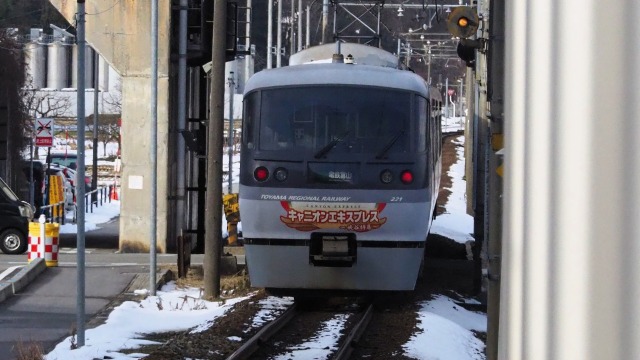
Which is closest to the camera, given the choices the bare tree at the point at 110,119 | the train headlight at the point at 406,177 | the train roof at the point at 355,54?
the train headlight at the point at 406,177

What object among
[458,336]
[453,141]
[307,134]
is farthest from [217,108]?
[453,141]

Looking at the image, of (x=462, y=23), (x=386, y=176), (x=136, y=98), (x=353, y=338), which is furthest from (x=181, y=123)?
(x=462, y=23)

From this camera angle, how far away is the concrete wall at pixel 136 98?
22.2 metres

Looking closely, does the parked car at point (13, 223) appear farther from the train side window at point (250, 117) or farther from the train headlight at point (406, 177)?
the train headlight at point (406, 177)

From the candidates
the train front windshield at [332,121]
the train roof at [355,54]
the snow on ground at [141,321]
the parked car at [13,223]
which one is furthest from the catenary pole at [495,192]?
the parked car at [13,223]

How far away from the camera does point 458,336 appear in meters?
12.3

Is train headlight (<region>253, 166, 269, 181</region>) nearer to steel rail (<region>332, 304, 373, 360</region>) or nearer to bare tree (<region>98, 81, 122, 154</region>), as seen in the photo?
steel rail (<region>332, 304, 373, 360</region>)

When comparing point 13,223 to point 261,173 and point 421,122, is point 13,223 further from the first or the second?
point 421,122

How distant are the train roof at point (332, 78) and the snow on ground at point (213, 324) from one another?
9.23ft

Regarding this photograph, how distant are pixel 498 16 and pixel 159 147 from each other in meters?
15.8

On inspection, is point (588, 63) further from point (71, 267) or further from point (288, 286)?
point (71, 267)

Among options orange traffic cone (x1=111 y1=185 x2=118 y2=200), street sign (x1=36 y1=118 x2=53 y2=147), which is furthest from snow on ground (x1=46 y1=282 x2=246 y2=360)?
orange traffic cone (x1=111 y1=185 x2=118 y2=200)

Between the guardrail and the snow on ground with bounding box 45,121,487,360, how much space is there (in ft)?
19.9

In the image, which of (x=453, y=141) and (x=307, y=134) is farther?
(x=453, y=141)
